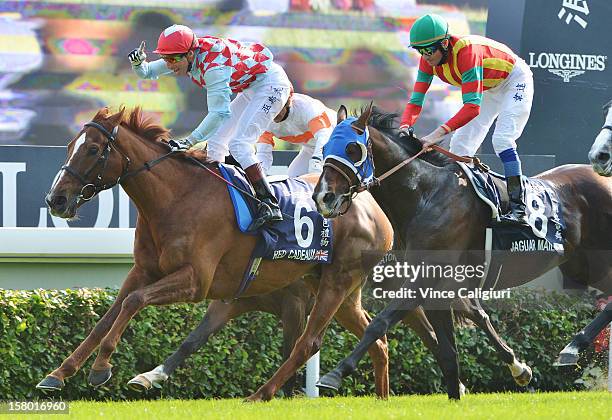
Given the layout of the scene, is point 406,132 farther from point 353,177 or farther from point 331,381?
point 331,381

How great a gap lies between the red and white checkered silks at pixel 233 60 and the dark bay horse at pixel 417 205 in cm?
77

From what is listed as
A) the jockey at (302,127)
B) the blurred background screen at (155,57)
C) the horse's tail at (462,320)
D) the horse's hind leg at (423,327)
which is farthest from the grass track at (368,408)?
the blurred background screen at (155,57)

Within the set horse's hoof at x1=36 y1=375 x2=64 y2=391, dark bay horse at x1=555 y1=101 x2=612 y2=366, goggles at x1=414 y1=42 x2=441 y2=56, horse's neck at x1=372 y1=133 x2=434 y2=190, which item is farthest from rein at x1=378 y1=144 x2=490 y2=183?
horse's hoof at x1=36 y1=375 x2=64 y2=391

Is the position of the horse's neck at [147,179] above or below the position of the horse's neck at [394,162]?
below

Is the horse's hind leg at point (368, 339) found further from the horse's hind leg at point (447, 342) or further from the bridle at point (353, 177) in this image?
the bridle at point (353, 177)

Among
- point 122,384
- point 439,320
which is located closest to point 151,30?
point 122,384

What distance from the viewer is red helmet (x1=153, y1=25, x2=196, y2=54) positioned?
20.7ft

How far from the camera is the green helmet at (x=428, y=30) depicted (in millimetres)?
6215

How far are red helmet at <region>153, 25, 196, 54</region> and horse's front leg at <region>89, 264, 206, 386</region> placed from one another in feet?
3.88

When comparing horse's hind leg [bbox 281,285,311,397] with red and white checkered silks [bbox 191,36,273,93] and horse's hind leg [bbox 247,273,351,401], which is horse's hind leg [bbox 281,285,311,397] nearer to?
horse's hind leg [bbox 247,273,351,401]

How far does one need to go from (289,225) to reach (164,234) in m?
0.80

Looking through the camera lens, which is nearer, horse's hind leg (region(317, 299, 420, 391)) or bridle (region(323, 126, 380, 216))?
horse's hind leg (region(317, 299, 420, 391))

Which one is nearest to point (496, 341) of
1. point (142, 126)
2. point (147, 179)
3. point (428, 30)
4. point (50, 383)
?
point (428, 30)

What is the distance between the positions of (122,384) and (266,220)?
177 cm
